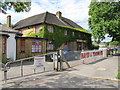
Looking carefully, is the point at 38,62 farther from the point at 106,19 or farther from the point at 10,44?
the point at 106,19

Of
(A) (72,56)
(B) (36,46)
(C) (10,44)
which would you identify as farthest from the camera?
(B) (36,46)

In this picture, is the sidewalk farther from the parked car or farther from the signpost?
the signpost

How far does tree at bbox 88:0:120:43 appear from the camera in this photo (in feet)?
61.8

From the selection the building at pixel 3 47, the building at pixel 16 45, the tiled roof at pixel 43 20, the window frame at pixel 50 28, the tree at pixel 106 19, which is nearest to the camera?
the building at pixel 3 47

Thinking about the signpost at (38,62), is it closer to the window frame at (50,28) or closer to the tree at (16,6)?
the tree at (16,6)

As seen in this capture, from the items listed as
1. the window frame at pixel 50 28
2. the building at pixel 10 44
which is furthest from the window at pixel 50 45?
the building at pixel 10 44

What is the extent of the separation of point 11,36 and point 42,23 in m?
8.55

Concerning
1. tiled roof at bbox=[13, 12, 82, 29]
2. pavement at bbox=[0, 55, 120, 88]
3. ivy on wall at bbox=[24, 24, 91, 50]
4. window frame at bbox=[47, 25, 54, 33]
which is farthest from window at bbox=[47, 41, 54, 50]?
pavement at bbox=[0, 55, 120, 88]

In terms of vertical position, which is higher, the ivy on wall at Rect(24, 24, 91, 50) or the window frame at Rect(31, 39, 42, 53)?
the ivy on wall at Rect(24, 24, 91, 50)

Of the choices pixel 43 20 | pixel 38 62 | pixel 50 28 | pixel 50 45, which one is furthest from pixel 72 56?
pixel 43 20

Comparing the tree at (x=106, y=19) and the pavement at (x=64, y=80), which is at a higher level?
the tree at (x=106, y=19)

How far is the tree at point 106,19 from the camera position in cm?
1884

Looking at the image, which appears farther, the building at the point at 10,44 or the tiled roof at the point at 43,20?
the tiled roof at the point at 43,20

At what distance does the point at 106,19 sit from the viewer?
20312mm
